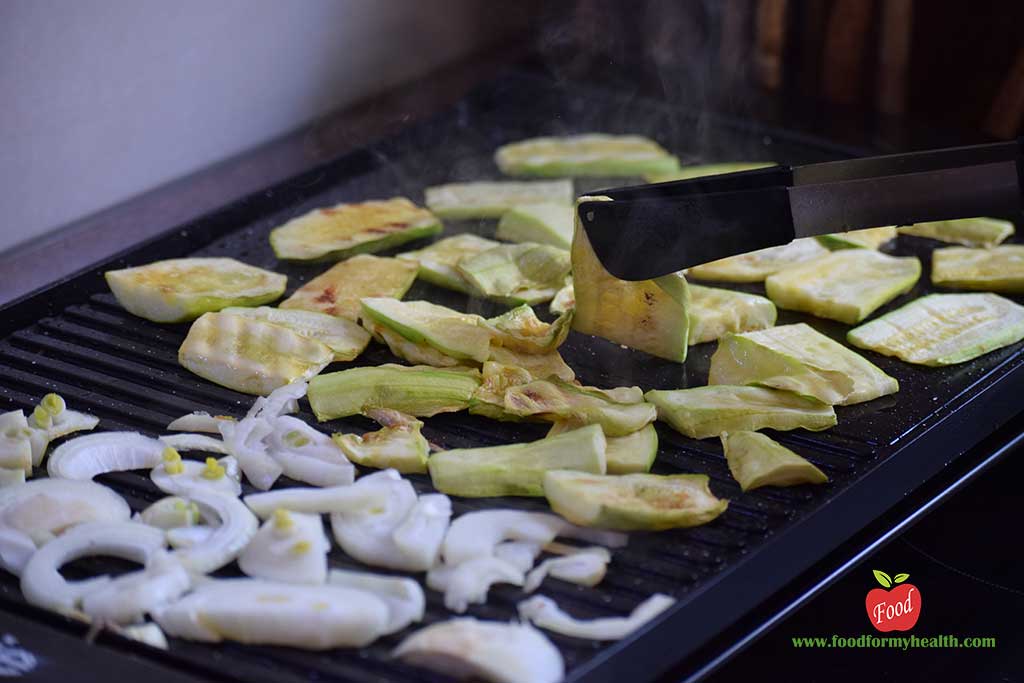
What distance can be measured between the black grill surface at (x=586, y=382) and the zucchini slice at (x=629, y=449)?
43 mm

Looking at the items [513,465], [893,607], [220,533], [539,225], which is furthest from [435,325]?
[893,607]

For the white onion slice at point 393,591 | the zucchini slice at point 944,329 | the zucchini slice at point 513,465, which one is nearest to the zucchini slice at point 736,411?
the zucchini slice at point 513,465

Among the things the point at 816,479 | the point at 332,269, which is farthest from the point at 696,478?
the point at 332,269

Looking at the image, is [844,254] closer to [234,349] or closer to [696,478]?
[696,478]

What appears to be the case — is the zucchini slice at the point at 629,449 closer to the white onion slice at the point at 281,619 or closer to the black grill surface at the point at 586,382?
the black grill surface at the point at 586,382

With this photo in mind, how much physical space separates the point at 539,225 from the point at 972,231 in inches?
35.9

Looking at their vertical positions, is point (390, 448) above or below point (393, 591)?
above

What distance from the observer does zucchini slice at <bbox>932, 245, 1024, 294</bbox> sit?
241 centimetres

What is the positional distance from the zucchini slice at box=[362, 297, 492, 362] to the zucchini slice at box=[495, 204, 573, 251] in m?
0.41

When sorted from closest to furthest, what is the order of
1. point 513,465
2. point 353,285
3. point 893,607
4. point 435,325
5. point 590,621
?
point 590,621, point 513,465, point 893,607, point 435,325, point 353,285

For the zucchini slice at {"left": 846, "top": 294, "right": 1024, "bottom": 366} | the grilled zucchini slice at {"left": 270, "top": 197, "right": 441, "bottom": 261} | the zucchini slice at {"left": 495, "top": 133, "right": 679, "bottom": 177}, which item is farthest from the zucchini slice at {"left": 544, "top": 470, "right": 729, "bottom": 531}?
the zucchini slice at {"left": 495, "top": 133, "right": 679, "bottom": 177}

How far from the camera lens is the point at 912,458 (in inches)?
73.7

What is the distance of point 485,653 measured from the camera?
54.8 inches

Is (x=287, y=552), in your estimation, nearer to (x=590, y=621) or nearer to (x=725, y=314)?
(x=590, y=621)
